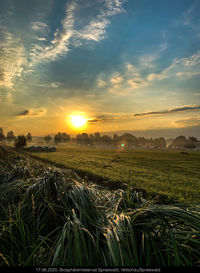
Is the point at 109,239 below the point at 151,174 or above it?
above

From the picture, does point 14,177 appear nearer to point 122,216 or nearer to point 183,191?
point 122,216

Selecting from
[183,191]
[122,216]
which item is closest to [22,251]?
[122,216]

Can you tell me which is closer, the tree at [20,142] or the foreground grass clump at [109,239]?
the foreground grass clump at [109,239]

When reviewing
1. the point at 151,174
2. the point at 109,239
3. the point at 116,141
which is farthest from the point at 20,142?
the point at 116,141

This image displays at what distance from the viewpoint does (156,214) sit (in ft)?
4.62

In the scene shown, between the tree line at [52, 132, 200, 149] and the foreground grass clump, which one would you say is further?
the tree line at [52, 132, 200, 149]

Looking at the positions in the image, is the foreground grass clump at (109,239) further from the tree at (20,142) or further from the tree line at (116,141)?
the tree line at (116,141)

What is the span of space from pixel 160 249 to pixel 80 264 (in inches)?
25.0

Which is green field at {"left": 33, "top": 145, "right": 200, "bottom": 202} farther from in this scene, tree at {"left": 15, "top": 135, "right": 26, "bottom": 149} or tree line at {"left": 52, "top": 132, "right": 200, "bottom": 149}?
tree line at {"left": 52, "top": 132, "right": 200, "bottom": 149}

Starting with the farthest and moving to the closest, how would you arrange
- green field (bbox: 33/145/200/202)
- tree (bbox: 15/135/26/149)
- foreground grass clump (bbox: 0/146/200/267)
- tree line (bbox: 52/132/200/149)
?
tree line (bbox: 52/132/200/149) < tree (bbox: 15/135/26/149) < green field (bbox: 33/145/200/202) < foreground grass clump (bbox: 0/146/200/267)

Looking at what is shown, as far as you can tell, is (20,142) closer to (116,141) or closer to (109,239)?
(109,239)

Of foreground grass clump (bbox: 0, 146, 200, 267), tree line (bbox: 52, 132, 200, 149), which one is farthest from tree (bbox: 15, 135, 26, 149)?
tree line (bbox: 52, 132, 200, 149)

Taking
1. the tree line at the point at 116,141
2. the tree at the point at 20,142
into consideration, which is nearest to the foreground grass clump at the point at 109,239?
the tree at the point at 20,142

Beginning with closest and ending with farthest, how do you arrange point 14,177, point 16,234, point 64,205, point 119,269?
point 119,269
point 16,234
point 64,205
point 14,177
